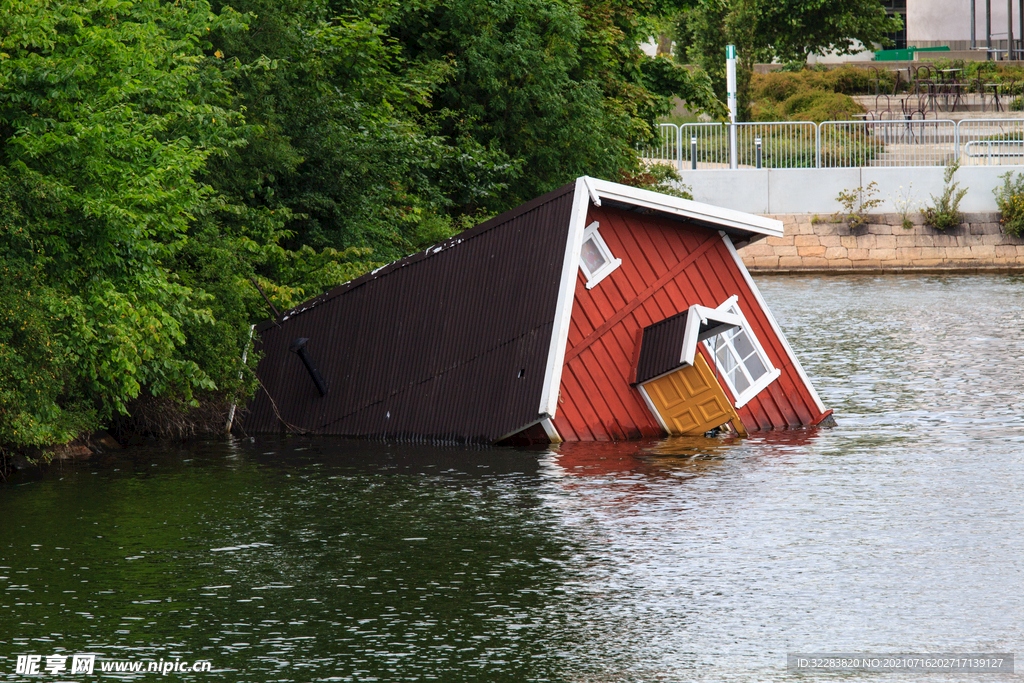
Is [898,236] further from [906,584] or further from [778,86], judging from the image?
[906,584]

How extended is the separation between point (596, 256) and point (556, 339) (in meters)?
1.83

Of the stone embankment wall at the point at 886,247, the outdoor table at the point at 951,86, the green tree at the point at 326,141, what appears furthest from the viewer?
the outdoor table at the point at 951,86

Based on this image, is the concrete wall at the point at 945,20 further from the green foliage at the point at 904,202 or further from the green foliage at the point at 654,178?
the green foliage at the point at 654,178

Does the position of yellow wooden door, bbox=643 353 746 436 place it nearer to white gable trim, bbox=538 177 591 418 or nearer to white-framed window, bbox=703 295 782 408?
white-framed window, bbox=703 295 782 408

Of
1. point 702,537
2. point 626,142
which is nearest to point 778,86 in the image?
point 626,142

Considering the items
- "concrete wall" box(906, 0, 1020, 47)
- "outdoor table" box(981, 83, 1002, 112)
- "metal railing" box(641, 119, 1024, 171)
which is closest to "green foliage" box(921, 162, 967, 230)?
"metal railing" box(641, 119, 1024, 171)

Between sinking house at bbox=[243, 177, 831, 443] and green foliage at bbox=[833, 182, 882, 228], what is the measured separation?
1052 inches

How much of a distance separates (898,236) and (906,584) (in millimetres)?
36568

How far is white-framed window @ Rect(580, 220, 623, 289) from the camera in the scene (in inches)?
827

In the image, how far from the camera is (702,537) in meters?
14.9

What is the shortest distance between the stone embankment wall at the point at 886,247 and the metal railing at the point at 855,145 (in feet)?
7.05

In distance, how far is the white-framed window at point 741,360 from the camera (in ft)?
71.2

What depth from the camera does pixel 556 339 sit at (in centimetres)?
2003

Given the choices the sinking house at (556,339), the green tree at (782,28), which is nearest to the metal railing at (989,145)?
the green tree at (782,28)
